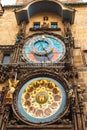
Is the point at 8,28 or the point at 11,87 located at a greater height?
the point at 8,28

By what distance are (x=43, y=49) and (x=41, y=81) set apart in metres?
1.98

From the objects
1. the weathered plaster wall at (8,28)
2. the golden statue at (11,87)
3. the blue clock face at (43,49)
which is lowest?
the golden statue at (11,87)

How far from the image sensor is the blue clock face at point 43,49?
986 centimetres

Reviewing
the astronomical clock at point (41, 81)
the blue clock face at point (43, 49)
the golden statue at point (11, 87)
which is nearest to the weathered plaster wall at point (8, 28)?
the astronomical clock at point (41, 81)

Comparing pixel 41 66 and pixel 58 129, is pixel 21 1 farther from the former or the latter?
pixel 58 129

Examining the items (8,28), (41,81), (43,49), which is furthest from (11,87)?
(8,28)

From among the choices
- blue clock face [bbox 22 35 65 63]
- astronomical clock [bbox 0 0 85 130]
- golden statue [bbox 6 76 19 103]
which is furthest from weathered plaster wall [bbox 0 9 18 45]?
golden statue [bbox 6 76 19 103]

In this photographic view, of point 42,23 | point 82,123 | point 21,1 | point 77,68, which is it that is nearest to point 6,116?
point 82,123

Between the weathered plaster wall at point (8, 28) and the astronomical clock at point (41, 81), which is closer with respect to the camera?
the astronomical clock at point (41, 81)

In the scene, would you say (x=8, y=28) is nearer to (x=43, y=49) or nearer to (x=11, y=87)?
(x=43, y=49)

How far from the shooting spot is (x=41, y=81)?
28.4 feet

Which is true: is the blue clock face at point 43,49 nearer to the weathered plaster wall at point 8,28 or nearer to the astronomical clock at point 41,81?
the astronomical clock at point 41,81

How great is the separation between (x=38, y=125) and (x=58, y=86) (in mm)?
1680

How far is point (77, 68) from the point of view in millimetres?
9336
